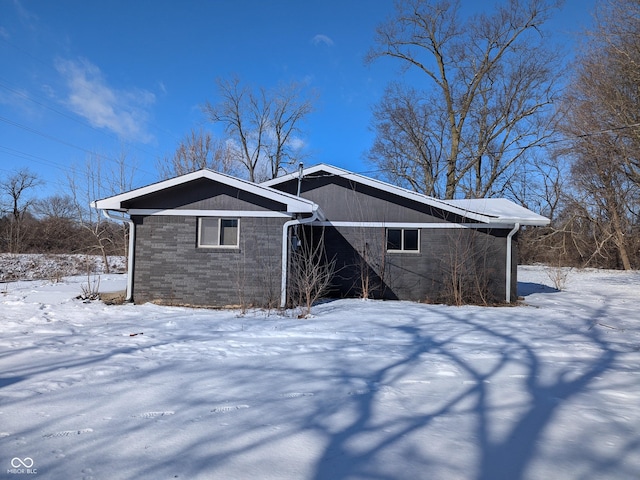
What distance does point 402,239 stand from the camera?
10.8 m

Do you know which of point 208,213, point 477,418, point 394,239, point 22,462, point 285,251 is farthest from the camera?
point 394,239

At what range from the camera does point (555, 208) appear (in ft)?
81.7

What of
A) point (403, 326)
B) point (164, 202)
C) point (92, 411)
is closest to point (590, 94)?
point (403, 326)

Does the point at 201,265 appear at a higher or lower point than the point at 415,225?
lower

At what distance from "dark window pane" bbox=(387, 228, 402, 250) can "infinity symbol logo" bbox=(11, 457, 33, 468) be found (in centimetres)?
944

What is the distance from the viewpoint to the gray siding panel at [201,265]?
347 inches

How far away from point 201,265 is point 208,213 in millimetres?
1318

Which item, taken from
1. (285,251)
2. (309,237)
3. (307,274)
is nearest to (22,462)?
(285,251)

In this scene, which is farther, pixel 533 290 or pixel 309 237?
pixel 533 290

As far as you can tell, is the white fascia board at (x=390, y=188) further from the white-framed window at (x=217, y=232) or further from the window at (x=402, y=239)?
the white-framed window at (x=217, y=232)

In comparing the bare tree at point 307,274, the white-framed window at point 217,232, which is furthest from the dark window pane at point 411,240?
the white-framed window at point 217,232

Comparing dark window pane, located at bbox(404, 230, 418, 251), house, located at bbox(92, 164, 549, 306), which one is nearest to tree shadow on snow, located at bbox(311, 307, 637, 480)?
house, located at bbox(92, 164, 549, 306)

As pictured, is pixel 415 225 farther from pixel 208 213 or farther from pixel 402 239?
pixel 208 213

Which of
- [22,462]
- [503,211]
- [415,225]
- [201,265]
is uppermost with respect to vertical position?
[503,211]
